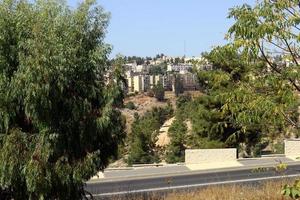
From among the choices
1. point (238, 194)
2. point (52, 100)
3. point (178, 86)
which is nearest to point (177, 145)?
point (238, 194)

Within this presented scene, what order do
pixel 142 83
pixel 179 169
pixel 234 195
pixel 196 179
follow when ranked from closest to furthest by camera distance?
pixel 234 195
pixel 196 179
pixel 179 169
pixel 142 83

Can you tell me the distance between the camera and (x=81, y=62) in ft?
26.2

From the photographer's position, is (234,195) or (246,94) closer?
(246,94)

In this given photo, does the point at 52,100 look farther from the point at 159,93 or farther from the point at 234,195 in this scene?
the point at 159,93

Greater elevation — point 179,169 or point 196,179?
point 179,169

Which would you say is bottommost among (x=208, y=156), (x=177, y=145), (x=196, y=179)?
(x=196, y=179)

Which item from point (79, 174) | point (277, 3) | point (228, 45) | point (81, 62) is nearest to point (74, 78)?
point (81, 62)

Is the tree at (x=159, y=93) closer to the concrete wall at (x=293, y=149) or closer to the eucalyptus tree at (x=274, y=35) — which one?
the concrete wall at (x=293, y=149)

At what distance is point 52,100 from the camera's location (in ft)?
25.1

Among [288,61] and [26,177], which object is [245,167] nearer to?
[288,61]

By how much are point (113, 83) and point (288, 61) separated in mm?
2520

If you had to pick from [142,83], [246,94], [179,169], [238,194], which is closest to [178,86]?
[142,83]

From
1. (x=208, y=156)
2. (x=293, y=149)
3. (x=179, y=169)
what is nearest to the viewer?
(x=179, y=169)

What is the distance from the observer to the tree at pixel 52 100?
7.45m
